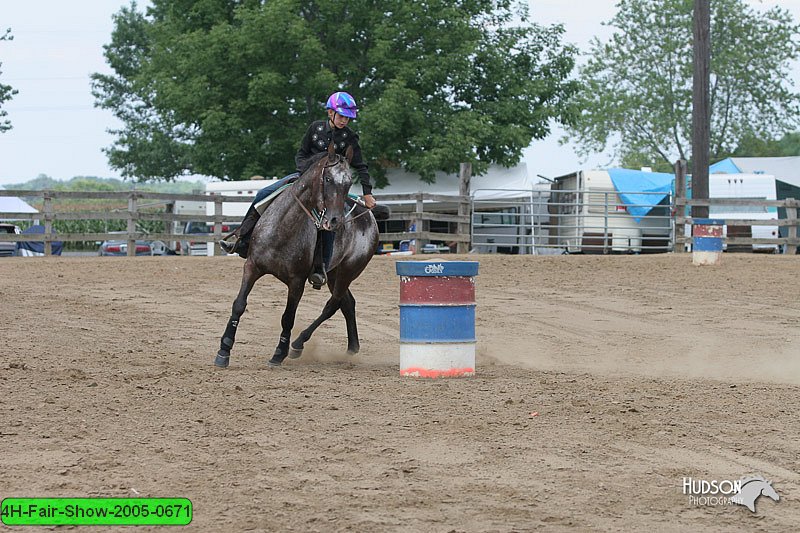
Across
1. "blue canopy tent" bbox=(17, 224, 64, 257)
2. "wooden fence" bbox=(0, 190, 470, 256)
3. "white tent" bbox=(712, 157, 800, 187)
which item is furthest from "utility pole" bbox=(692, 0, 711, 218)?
"white tent" bbox=(712, 157, 800, 187)

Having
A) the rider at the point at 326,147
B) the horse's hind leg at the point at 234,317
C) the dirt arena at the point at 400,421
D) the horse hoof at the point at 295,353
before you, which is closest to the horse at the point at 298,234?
the horse's hind leg at the point at 234,317

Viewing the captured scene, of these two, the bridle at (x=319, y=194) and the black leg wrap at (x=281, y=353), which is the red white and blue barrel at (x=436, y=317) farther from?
the black leg wrap at (x=281, y=353)

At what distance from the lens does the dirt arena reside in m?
5.29

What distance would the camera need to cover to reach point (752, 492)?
218 inches

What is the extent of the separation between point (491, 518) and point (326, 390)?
382cm

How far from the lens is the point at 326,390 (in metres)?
8.73

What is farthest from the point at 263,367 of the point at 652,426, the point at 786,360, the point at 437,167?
the point at 437,167

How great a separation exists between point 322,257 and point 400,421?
3.58 metres

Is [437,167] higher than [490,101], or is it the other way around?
[490,101]

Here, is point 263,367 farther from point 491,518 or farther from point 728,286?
point 728,286

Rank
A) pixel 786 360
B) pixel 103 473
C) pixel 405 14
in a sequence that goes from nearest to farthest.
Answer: pixel 103 473, pixel 786 360, pixel 405 14

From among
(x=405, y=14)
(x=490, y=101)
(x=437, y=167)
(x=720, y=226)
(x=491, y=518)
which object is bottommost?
(x=491, y=518)

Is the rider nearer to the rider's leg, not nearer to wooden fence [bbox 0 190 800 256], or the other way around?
the rider's leg

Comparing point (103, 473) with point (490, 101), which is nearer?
point (103, 473)
